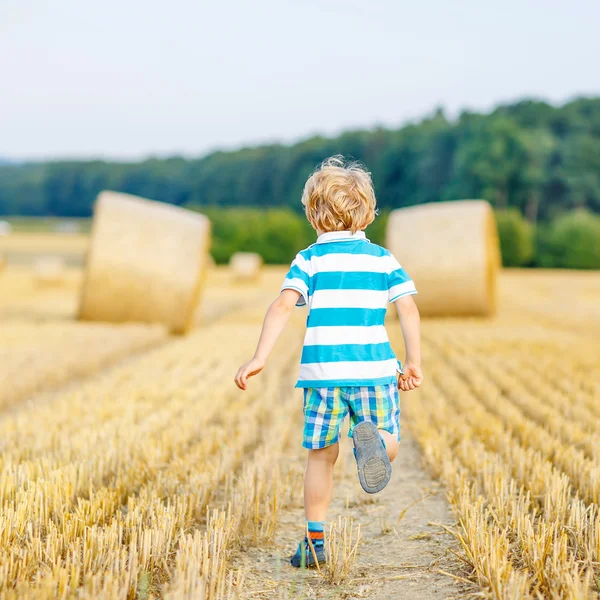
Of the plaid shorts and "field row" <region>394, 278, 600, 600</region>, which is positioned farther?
the plaid shorts

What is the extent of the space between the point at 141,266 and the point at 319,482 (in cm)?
780

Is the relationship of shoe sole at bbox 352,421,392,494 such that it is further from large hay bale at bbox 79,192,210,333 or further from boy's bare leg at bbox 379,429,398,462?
large hay bale at bbox 79,192,210,333

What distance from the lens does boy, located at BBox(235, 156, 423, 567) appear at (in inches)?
114

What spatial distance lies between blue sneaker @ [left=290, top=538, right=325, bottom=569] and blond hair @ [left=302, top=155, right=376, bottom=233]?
3.83 ft

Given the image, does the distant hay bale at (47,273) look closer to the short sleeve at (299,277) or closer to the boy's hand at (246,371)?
the short sleeve at (299,277)

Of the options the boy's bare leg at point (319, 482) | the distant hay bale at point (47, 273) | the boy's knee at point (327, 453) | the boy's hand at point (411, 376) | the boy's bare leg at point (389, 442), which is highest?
the boy's hand at point (411, 376)

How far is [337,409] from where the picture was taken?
2918mm

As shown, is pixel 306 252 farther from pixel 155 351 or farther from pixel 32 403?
pixel 155 351

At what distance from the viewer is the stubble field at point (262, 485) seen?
2654 mm

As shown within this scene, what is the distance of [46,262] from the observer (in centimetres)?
1969

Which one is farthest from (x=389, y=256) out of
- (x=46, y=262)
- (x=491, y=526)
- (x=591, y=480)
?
(x=46, y=262)

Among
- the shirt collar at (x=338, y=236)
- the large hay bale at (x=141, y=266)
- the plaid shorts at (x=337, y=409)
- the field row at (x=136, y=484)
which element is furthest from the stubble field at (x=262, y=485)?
the large hay bale at (x=141, y=266)

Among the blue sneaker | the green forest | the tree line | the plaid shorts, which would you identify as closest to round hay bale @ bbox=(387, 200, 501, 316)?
the plaid shorts

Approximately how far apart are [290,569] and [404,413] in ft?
9.45
